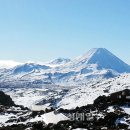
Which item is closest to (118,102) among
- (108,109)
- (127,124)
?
(108,109)

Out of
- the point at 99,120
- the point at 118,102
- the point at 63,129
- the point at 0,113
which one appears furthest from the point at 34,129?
the point at 0,113

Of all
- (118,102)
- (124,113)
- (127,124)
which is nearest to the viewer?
(127,124)

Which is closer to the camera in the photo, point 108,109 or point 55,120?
point 55,120

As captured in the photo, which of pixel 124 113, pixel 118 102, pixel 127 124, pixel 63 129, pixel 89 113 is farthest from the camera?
pixel 118 102

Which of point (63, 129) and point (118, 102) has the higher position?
point (118, 102)

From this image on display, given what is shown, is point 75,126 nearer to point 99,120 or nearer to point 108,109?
point 99,120

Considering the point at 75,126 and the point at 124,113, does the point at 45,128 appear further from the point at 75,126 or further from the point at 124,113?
the point at 124,113

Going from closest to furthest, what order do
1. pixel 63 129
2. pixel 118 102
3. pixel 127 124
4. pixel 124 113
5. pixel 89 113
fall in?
pixel 63 129 < pixel 127 124 < pixel 124 113 < pixel 89 113 < pixel 118 102

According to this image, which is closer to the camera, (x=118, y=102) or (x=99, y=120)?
(x=99, y=120)

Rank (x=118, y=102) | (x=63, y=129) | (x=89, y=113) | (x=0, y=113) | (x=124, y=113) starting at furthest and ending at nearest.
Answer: (x=0, y=113) → (x=118, y=102) → (x=89, y=113) → (x=124, y=113) → (x=63, y=129)
